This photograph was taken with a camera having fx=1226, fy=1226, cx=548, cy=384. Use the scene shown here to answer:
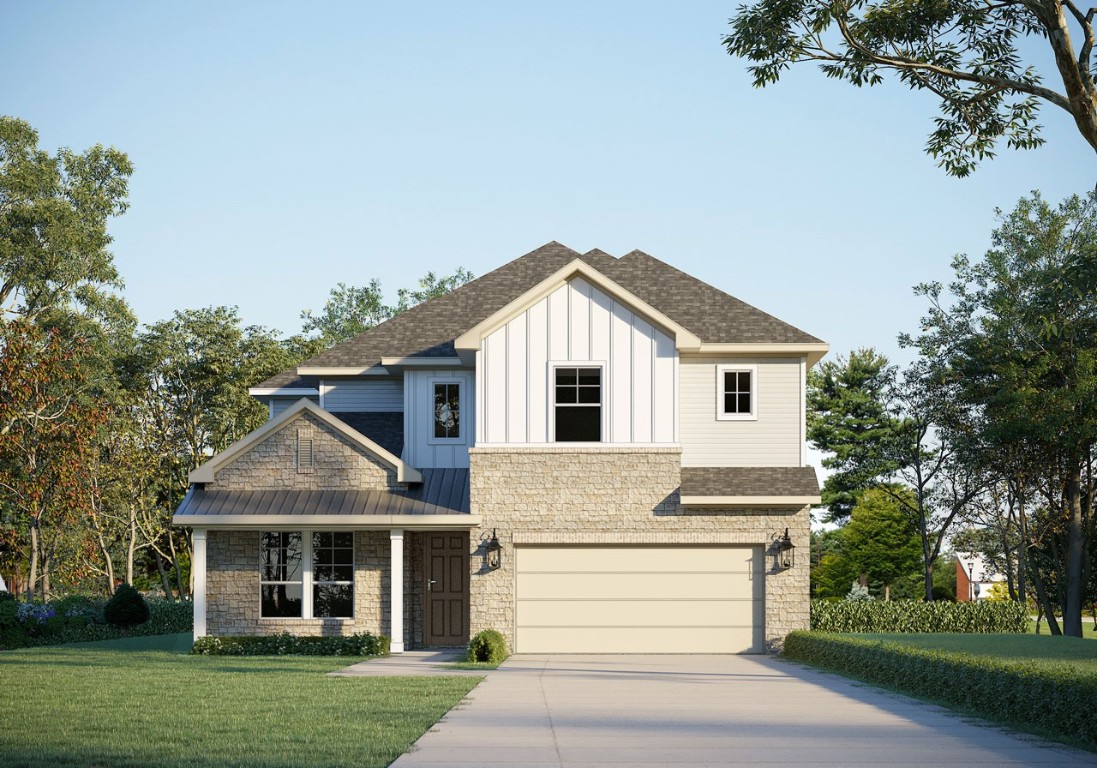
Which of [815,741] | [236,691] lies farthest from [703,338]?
[815,741]

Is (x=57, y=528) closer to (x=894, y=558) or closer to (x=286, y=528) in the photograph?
(x=286, y=528)

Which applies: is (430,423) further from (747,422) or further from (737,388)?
(747,422)

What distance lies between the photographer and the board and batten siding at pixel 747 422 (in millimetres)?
23891

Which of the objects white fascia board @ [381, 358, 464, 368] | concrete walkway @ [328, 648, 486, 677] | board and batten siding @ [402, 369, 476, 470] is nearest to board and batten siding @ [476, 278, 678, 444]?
white fascia board @ [381, 358, 464, 368]

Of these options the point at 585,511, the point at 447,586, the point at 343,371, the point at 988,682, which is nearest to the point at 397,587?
the point at 447,586

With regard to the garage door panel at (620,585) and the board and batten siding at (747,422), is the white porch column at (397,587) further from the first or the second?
the board and batten siding at (747,422)

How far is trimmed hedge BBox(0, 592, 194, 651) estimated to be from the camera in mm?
25016

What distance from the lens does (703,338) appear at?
24.1 metres

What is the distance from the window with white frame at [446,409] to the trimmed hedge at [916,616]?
832 centimetres

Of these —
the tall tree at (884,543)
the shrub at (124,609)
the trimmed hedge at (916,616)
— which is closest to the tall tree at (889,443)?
the tall tree at (884,543)

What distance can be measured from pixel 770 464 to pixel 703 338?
9.13 ft

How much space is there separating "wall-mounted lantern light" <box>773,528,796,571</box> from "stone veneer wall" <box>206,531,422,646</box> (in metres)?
7.06

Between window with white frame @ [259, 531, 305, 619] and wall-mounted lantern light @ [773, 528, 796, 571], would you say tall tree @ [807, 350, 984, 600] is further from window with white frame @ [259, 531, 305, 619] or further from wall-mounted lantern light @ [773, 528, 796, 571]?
window with white frame @ [259, 531, 305, 619]

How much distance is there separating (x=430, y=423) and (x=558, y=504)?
352 centimetres
